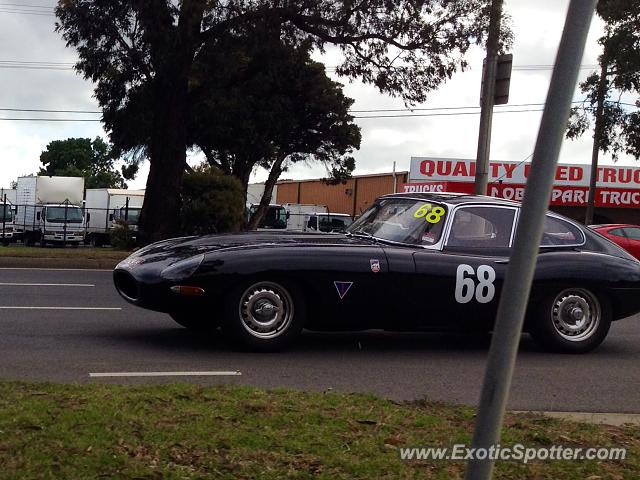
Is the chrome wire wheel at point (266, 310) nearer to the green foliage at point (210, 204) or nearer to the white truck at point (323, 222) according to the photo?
the green foliage at point (210, 204)

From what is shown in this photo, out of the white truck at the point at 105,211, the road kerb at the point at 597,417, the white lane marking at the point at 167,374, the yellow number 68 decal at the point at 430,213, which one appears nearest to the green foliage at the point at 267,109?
the white truck at the point at 105,211

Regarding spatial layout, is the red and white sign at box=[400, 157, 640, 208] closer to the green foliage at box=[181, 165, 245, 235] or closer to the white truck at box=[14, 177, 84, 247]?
the white truck at box=[14, 177, 84, 247]

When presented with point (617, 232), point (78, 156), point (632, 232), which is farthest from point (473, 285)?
point (78, 156)

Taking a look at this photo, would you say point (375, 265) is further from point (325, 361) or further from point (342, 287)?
point (325, 361)

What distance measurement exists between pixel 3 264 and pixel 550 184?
1558cm

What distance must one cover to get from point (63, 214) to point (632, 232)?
74.6ft

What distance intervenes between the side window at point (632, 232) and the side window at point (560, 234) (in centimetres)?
1473

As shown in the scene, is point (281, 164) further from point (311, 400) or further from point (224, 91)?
point (311, 400)

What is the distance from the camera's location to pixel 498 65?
1716 centimetres

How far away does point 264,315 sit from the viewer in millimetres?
7410

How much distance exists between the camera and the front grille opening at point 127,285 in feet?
24.4

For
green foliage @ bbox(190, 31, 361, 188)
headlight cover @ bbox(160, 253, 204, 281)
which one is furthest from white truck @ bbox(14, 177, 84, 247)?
headlight cover @ bbox(160, 253, 204, 281)

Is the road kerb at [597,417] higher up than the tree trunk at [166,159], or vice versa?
the tree trunk at [166,159]

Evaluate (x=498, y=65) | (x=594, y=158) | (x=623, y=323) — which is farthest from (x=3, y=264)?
(x=594, y=158)
